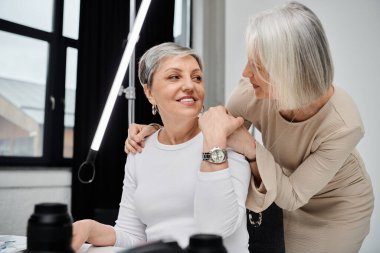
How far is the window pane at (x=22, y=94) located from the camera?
2.91 meters

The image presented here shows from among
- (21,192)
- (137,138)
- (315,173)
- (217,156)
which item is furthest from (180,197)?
(21,192)

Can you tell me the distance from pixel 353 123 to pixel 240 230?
0.48 m

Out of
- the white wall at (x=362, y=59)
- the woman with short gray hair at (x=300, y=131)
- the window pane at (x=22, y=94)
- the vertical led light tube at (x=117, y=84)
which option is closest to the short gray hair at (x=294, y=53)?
the woman with short gray hair at (x=300, y=131)

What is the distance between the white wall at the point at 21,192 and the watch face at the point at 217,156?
2025 mm

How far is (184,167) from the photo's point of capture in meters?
1.13

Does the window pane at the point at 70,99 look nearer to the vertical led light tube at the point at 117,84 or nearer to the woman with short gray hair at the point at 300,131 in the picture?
the vertical led light tube at the point at 117,84

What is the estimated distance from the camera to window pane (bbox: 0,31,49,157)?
291cm

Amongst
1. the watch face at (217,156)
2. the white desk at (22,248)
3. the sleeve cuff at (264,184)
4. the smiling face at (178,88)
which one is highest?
the smiling face at (178,88)

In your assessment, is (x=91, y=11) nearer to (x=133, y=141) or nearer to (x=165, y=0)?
(x=165, y=0)

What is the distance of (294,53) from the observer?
1.08m

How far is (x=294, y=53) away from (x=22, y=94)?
2.51 meters

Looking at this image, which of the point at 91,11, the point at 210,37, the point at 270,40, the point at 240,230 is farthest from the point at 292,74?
the point at 210,37

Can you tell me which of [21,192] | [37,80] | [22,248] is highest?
[37,80]

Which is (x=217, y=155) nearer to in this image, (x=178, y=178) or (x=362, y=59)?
(x=178, y=178)
